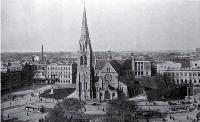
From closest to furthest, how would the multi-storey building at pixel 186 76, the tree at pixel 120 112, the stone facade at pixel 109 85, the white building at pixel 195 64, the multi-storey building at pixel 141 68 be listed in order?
the tree at pixel 120 112
the stone facade at pixel 109 85
the multi-storey building at pixel 186 76
the white building at pixel 195 64
the multi-storey building at pixel 141 68

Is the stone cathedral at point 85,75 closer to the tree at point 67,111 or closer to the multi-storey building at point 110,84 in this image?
the multi-storey building at point 110,84

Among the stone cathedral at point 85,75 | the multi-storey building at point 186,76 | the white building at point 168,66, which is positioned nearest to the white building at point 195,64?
the multi-storey building at point 186,76

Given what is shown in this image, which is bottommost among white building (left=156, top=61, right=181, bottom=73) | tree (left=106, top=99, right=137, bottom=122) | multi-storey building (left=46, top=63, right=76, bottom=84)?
tree (left=106, top=99, right=137, bottom=122)

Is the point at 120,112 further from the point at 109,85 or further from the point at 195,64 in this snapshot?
the point at 195,64

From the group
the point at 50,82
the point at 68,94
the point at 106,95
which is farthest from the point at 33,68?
the point at 106,95

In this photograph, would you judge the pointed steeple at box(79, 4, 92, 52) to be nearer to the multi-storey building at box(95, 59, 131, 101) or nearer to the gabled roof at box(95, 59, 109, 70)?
the multi-storey building at box(95, 59, 131, 101)

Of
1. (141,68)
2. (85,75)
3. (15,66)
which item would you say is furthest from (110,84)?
(15,66)

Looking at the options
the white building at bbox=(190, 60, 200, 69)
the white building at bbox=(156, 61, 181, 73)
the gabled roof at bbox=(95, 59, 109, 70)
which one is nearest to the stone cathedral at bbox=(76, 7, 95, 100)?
the gabled roof at bbox=(95, 59, 109, 70)

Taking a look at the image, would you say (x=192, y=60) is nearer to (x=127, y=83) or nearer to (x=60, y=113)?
(x=127, y=83)
